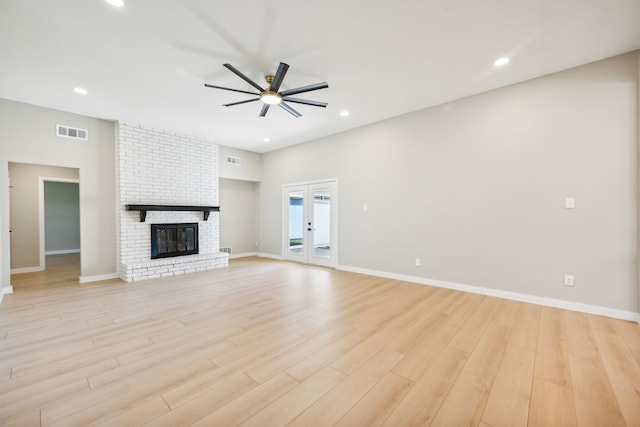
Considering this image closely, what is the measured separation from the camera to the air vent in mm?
4680

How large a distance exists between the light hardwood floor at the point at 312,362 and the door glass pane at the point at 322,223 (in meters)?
2.56

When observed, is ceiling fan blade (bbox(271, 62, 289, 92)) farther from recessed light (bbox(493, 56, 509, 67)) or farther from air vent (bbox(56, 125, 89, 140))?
air vent (bbox(56, 125, 89, 140))

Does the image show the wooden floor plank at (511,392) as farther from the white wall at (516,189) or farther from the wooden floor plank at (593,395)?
the white wall at (516,189)

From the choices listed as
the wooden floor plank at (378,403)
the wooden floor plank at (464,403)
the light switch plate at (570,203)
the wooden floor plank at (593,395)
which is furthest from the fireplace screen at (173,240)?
the light switch plate at (570,203)

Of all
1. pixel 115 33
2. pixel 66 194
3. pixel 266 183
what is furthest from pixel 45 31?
pixel 66 194

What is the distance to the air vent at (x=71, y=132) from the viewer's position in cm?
468

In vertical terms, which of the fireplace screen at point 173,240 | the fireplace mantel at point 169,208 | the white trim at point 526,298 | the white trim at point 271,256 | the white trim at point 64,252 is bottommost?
the white trim at point 271,256

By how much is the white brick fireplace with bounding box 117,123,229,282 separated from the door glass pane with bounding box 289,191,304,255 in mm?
1782

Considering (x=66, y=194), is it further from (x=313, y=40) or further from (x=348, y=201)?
(x=313, y=40)

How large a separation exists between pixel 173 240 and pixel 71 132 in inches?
106

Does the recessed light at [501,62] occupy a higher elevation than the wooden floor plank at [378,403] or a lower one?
higher

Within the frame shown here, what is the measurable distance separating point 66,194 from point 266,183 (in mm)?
6469

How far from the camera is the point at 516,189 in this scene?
375cm

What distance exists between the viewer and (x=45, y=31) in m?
2.64
